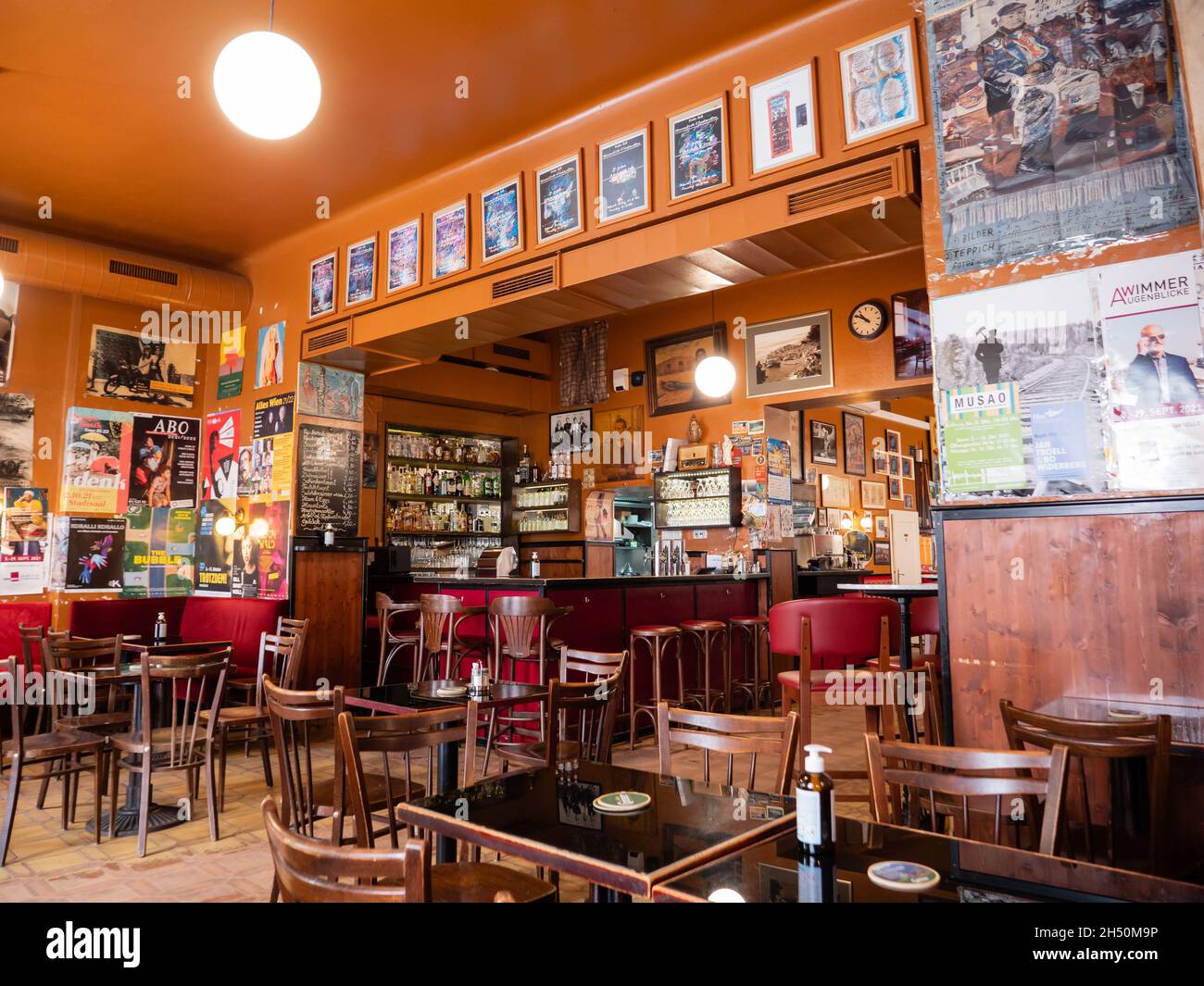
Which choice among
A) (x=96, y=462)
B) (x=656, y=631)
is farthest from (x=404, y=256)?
(x=96, y=462)

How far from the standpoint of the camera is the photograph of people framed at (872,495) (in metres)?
10.9

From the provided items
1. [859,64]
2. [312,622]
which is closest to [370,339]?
[312,622]

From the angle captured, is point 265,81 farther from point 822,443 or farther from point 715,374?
point 822,443

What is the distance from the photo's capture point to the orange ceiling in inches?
170

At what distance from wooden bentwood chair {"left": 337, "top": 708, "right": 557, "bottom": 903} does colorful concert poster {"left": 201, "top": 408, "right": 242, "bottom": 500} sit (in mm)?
6040

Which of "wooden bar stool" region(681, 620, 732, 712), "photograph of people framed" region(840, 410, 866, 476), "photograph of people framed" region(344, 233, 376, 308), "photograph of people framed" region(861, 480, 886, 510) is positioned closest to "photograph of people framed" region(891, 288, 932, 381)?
"photograph of people framed" region(840, 410, 866, 476)

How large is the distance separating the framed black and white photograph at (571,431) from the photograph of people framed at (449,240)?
16.0 feet

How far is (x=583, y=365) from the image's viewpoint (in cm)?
1079

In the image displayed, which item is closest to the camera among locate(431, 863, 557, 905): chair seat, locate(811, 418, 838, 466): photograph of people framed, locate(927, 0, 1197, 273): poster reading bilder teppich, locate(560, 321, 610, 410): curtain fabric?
locate(431, 863, 557, 905): chair seat

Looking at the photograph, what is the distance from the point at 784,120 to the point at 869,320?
4.28 meters

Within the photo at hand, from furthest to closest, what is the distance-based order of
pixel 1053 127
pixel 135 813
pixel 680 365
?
pixel 680 365, pixel 135 813, pixel 1053 127

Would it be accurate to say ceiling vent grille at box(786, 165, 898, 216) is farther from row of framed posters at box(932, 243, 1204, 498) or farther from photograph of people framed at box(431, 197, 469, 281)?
photograph of people framed at box(431, 197, 469, 281)

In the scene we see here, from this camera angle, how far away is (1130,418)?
306 cm

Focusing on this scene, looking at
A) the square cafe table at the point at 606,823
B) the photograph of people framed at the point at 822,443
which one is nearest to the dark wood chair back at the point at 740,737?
the square cafe table at the point at 606,823
